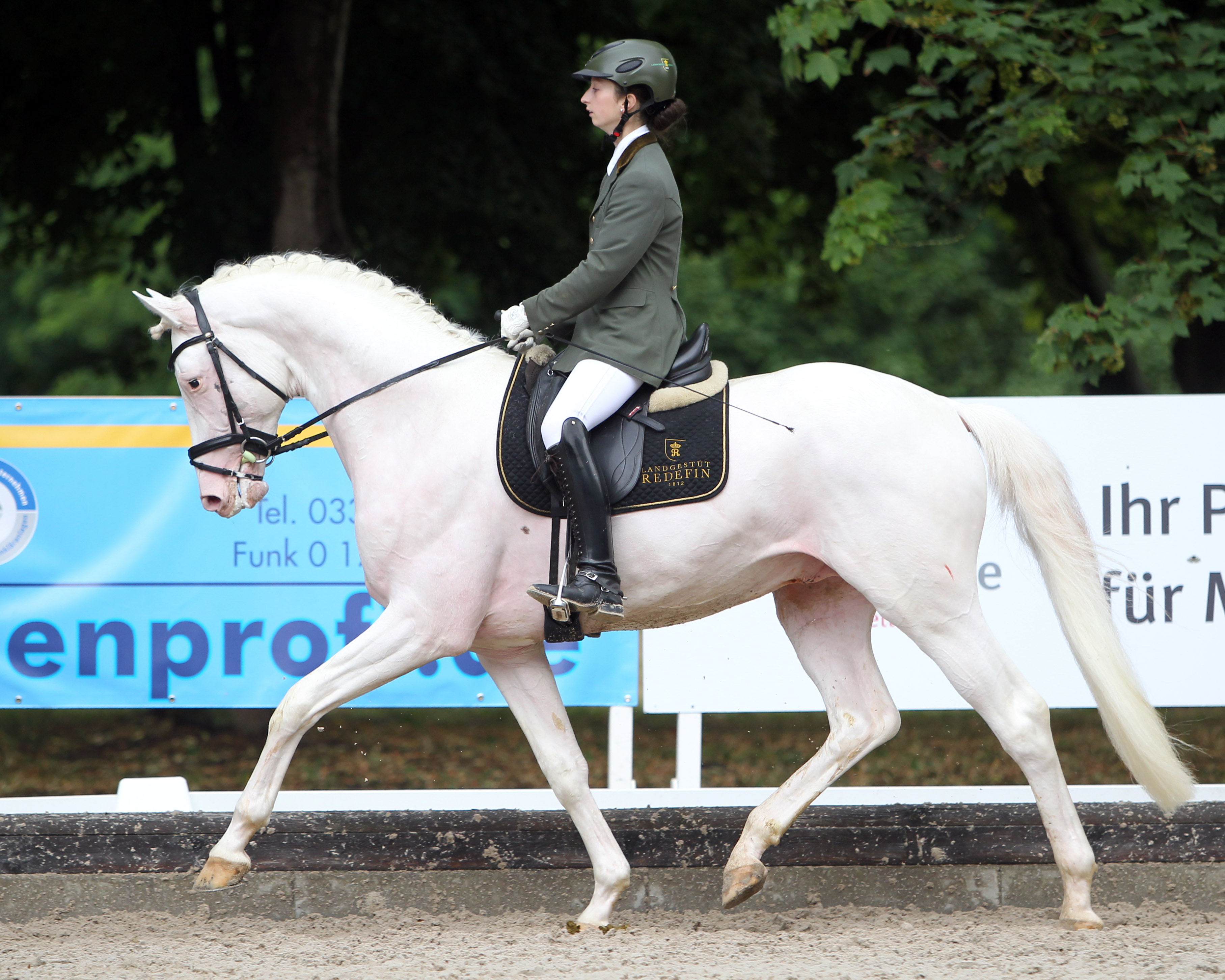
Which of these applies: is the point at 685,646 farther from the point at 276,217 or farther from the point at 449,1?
the point at 449,1

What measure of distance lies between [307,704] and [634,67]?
89.4 inches

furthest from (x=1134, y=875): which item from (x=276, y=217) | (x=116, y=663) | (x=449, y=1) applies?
(x=449, y=1)

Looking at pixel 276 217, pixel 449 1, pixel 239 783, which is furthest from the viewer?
pixel 449 1

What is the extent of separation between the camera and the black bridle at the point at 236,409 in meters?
4.34

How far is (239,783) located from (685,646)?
3058mm

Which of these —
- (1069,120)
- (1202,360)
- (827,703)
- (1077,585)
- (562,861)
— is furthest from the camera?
(1202,360)

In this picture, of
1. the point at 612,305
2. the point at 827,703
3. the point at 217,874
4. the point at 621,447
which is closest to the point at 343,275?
the point at 612,305

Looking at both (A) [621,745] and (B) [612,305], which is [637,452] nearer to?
(B) [612,305]

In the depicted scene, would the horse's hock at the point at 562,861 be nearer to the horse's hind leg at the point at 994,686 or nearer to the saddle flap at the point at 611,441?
the horse's hind leg at the point at 994,686

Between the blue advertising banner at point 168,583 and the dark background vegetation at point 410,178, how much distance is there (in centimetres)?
183

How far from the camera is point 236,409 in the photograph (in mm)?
4359

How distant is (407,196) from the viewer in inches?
389

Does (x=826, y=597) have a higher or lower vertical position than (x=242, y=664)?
higher

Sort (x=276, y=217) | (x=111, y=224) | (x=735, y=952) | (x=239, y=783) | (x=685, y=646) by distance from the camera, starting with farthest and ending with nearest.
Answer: (x=111, y=224) < (x=276, y=217) < (x=239, y=783) < (x=685, y=646) < (x=735, y=952)
